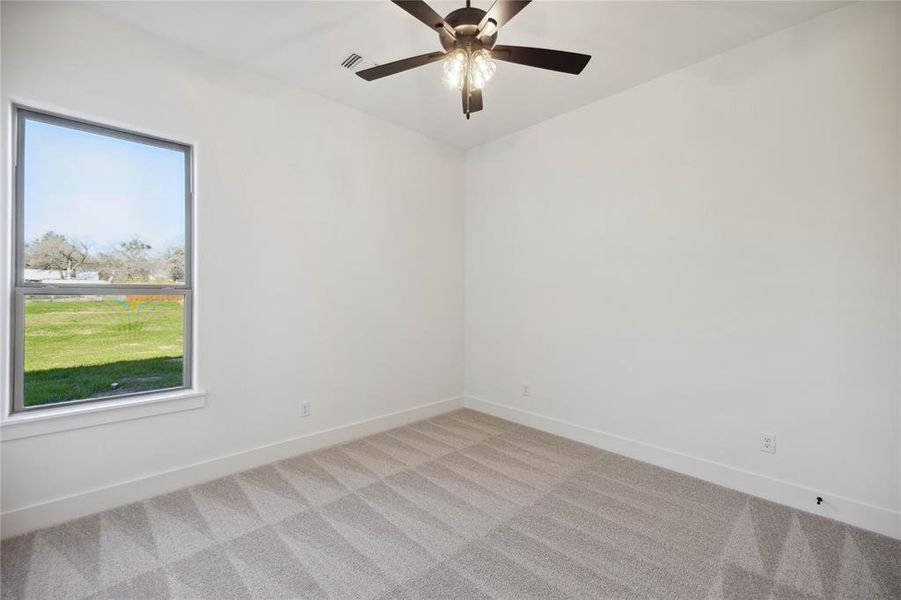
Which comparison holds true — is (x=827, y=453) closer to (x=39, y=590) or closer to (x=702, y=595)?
(x=702, y=595)

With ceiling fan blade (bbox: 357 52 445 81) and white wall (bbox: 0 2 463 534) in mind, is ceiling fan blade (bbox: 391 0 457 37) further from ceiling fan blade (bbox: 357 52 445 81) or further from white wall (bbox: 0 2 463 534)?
white wall (bbox: 0 2 463 534)

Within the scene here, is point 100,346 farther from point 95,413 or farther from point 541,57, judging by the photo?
point 541,57

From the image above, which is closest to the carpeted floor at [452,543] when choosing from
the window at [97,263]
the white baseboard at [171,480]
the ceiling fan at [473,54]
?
the white baseboard at [171,480]

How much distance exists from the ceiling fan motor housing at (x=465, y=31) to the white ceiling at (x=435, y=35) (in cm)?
54

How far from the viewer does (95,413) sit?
2.29m

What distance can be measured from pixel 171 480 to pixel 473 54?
3128 mm

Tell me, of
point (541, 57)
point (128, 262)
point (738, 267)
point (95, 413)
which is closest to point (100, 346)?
point (95, 413)

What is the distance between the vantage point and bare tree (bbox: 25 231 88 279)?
2211 millimetres

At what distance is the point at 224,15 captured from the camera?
7.59ft

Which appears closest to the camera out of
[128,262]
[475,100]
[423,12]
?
[423,12]

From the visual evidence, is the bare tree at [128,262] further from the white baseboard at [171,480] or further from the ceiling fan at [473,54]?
the ceiling fan at [473,54]

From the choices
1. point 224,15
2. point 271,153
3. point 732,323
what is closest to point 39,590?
point 271,153

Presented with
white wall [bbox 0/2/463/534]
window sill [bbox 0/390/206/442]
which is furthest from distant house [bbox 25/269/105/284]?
window sill [bbox 0/390/206/442]

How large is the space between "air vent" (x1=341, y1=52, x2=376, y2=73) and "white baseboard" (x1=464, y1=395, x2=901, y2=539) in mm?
3279
